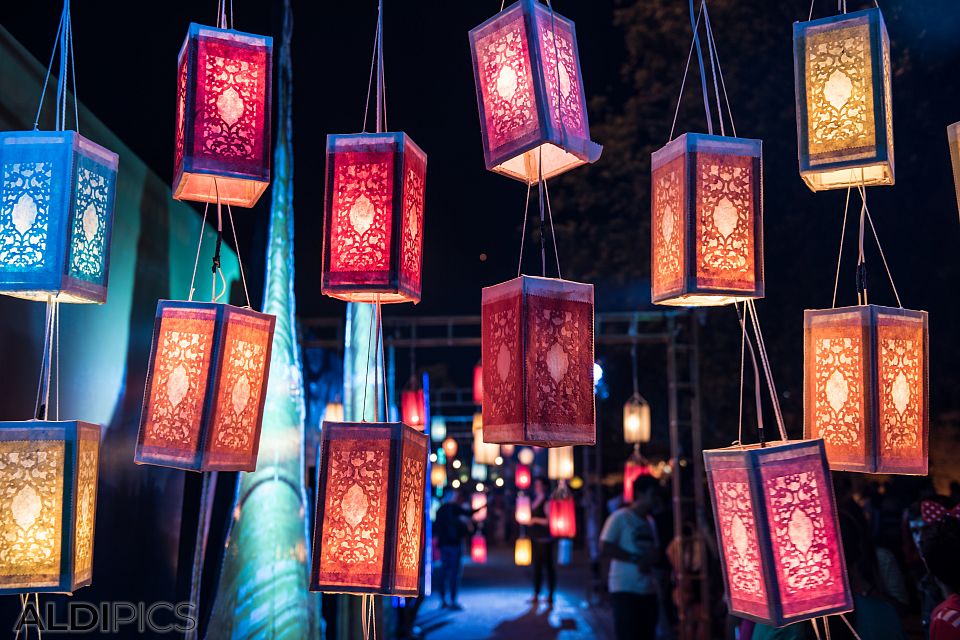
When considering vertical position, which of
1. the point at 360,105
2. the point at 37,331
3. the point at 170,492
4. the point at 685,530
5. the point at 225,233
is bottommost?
the point at 685,530

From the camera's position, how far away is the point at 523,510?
1218cm

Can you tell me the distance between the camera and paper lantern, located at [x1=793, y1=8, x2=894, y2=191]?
230 cm

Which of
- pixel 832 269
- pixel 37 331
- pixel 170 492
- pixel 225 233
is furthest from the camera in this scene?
pixel 832 269

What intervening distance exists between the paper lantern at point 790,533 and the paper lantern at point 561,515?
865cm

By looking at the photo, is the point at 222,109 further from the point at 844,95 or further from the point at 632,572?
the point at 632,572

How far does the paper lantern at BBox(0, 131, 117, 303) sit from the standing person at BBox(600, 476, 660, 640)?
4348mm

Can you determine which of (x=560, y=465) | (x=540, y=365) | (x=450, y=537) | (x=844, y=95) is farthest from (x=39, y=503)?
(x=560, y=465)

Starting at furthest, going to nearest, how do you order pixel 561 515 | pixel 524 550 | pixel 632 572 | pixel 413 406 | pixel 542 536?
pixel 524 550, pixel 542 536, pixel 561 515, pixel 413 406, pixel 632 572

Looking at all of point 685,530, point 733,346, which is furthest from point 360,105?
point 733,346

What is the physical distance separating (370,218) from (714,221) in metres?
0.93

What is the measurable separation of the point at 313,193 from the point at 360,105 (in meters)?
0.94

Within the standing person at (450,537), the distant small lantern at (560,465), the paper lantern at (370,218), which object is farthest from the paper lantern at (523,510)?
the paper lantern at (370,218)

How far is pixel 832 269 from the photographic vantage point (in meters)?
7.43

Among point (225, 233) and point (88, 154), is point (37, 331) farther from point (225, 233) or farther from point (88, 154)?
point (225, 233)
